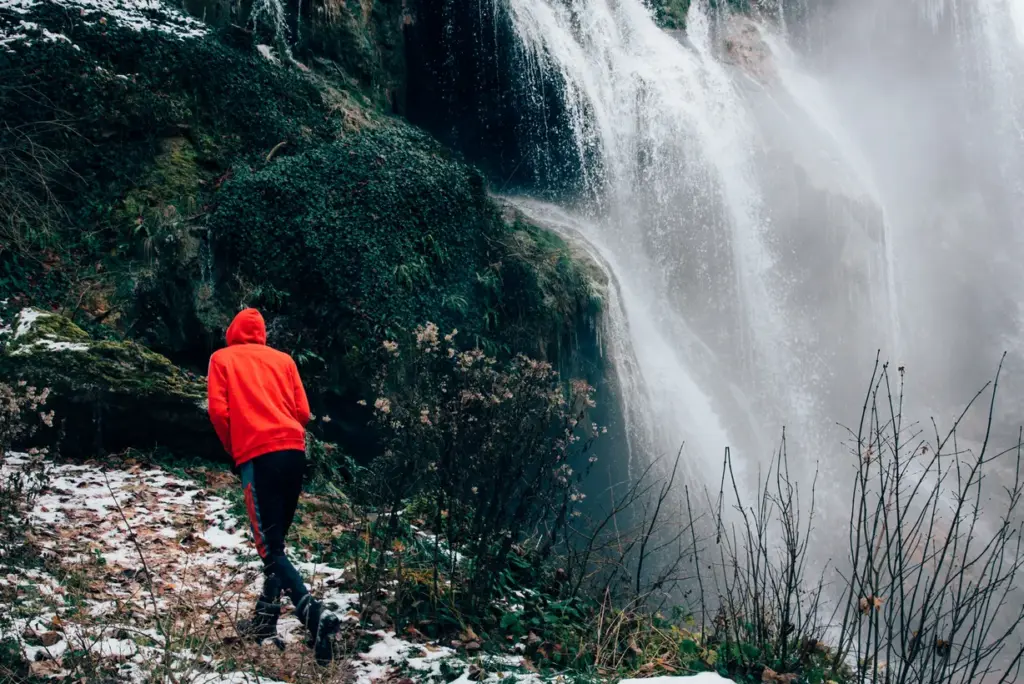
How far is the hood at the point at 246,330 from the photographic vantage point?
12.8 feet

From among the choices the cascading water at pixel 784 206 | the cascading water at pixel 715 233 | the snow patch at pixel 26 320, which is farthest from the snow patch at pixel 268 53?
the snow patch at pixel 26 320

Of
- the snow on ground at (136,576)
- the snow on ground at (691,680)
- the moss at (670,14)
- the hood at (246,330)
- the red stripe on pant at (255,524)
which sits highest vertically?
the moss at (670,14)

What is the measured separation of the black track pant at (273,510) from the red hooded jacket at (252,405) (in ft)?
0.20

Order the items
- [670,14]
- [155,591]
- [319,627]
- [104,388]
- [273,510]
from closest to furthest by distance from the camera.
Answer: [319,627] → [273,510] → [155,591] → [104,388] → [670,14]

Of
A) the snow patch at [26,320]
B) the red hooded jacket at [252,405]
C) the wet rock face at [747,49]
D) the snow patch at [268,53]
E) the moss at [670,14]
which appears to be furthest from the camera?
the wet rock face at [747,49]

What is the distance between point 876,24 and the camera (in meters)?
25.2

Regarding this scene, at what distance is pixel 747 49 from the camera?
2072cm

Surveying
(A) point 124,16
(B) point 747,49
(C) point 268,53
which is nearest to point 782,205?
(B) point 747,49

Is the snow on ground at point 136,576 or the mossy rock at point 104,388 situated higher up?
the mossy rock at point 104,388

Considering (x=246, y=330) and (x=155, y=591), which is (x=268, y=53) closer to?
(x=246, y=330)

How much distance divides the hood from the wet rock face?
19130 millimetres

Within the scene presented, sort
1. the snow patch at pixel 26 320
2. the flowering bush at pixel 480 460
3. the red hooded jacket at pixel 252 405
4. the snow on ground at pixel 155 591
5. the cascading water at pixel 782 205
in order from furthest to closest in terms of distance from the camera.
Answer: the cascading water at pixel 782 205 < the snow patch at pixel 26 320 < the flowering bush at pixel 480 460 < the red hooded jacket at pixel 252 405 < the snow on ground at pixel 155 591

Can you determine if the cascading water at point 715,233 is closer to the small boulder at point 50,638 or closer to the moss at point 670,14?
the moss at point 670,14

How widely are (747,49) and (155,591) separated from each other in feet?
69.7
